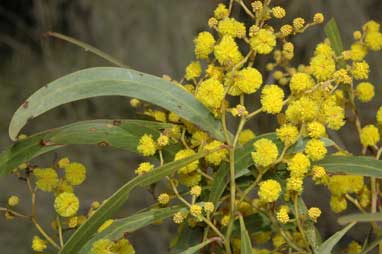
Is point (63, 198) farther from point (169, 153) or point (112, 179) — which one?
point (112, 179)

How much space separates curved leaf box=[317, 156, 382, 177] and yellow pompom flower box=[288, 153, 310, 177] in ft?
0.20

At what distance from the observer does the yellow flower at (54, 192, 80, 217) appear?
1.97 ft

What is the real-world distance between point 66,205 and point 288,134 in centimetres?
22

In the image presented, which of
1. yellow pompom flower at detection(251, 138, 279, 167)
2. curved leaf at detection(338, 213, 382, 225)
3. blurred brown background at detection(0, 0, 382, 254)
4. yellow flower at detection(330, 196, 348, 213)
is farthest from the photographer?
blurred brown background at detection(0, 0, 382, 254)

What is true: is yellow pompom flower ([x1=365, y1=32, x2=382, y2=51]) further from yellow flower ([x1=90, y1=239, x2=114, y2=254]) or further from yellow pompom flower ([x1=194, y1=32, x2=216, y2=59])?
yellow flower ([x1=90, y1=239, x2=114, y2=254])

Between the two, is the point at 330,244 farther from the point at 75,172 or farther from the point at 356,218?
the point at 75,172

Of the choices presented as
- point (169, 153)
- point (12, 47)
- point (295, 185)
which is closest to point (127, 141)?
point (169, 153)

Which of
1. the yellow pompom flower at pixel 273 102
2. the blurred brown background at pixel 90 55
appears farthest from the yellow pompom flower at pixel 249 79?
the blurred brown background at pixel 90 55

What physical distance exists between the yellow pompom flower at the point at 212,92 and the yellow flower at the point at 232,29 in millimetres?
53

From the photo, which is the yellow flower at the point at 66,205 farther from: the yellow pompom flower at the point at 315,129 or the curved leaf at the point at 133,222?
the yellow pompom flower at the point at 315,129

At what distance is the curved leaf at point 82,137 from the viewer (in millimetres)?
601

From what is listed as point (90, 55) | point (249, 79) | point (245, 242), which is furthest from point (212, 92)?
point (90, 55)

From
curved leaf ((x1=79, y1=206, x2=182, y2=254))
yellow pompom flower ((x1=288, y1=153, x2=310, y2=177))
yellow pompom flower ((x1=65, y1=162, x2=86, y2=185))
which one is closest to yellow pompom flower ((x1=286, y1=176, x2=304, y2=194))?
yellow pompom flower ((x1=288, y1=153, x2=310, y2=177))

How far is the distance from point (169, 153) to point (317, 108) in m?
0.16
